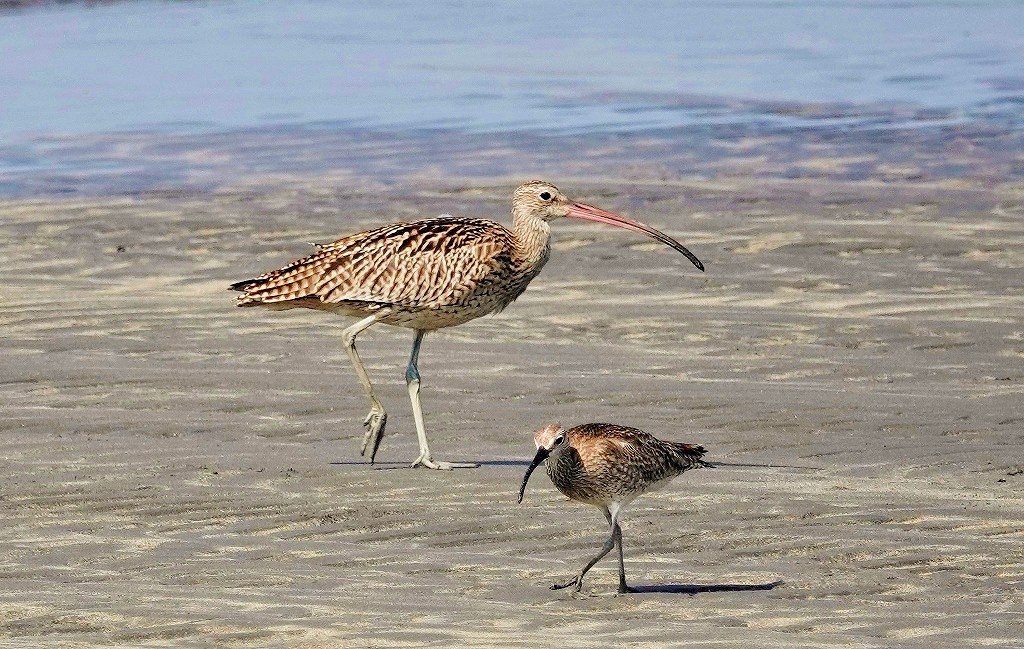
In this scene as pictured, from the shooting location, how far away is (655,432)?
31.0ft

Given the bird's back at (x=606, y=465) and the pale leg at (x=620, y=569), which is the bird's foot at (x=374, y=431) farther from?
the pale leg at (x=620, y=569)

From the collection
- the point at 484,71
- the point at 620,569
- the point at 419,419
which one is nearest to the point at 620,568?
the point at 620,569

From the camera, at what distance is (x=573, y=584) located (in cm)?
697

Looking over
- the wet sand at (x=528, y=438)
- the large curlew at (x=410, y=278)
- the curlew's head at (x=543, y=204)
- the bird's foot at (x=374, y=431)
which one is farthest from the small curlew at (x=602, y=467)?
the curlew's head at (x=543, y=204)

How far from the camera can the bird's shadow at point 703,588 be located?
6.91 m

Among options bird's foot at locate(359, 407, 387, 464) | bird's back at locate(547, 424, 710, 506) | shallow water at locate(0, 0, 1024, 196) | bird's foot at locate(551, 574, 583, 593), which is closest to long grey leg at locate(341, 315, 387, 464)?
bird's foot at locate(359, 407, 387, 464)

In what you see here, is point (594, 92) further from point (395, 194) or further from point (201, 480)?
point (201, 480)

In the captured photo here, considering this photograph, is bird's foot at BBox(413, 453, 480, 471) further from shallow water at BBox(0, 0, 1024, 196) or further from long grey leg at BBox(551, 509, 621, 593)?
shallow water at BBox(0, 0, 1024, 196)

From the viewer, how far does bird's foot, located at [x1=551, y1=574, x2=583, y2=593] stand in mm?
6883

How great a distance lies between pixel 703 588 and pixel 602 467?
0.54 m

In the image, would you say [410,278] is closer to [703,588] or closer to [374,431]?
[374,431]

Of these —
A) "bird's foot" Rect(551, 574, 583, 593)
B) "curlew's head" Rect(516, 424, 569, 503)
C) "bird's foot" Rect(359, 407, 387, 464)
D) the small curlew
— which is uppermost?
"curlew's head" Rect(516, 424, 569, 503)

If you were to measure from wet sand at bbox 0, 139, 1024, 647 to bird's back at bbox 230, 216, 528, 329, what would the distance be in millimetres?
584

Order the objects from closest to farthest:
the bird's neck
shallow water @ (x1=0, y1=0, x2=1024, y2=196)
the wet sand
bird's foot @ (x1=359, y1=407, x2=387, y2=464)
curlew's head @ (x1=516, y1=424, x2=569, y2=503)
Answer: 1. the wet sand
2. curlew's head @ (x1=516, y1=424, x2=569, y2=503)
3. bird's foot @ (x1=359, y1=407, x2=387, y2=464)
4. the bird's neck
5. shallow water @ (x1=0, y1=0, x2=1024, y2=196)
